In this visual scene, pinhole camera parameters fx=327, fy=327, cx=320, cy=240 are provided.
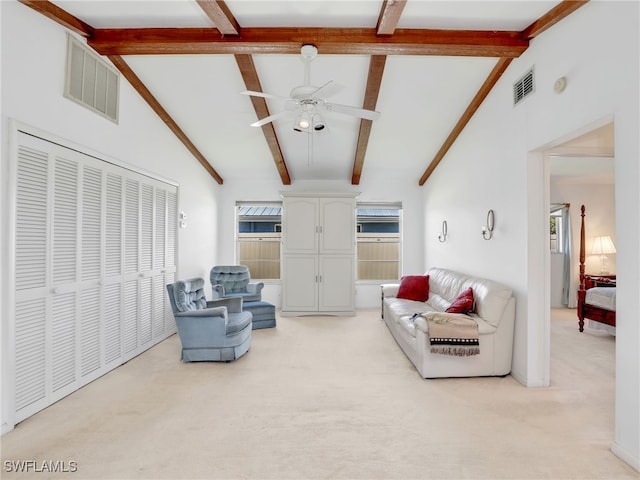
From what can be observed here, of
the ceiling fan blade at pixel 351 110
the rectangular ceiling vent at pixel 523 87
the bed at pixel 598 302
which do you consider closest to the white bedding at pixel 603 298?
the bed at pixel 598 302

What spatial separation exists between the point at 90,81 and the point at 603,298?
20.2 feet

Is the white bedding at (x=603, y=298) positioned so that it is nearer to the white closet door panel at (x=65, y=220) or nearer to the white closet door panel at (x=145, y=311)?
the white closet door panel at (x=145, y=311)

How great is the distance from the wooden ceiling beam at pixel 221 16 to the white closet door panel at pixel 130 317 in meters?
2.64

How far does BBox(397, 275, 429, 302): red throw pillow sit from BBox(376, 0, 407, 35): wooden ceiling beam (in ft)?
10.5

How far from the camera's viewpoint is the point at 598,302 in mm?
4184

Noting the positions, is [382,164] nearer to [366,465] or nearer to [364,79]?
[364,79]

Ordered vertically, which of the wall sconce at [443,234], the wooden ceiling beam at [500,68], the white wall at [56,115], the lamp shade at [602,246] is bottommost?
the lamp shade at [602,246]

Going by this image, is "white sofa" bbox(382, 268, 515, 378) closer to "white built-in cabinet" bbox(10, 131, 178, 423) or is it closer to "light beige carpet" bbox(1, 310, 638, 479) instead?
"light beige carpet" bbox(1, 310, 638, 479)

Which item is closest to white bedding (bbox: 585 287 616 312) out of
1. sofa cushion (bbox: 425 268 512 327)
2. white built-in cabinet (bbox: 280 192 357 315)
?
sofa cushion (bbox: 425 268 512 327)

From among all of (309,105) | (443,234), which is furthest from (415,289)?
(309,105)

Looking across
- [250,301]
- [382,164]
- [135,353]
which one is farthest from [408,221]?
[135,353]

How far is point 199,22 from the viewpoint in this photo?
2.90m

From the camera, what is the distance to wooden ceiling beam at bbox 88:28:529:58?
2924 millimetres

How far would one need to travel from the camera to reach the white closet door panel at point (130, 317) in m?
3.45
